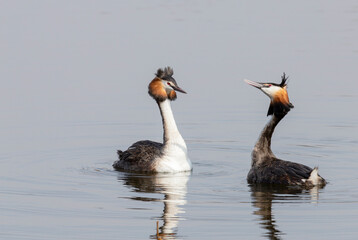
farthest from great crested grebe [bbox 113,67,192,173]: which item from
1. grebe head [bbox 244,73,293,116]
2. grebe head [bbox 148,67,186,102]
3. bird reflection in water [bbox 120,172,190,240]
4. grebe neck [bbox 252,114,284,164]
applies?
grebe head [bbox 244,73,293,116]

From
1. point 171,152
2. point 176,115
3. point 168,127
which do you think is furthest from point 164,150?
point 176,115

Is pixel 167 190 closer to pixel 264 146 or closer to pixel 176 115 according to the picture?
pixel 264 146

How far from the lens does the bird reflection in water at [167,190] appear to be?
31.7ft

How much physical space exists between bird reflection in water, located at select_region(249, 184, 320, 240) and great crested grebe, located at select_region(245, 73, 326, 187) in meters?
0.10

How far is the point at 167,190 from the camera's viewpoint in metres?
11.7

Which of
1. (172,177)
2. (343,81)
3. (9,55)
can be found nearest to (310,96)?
(343,81)

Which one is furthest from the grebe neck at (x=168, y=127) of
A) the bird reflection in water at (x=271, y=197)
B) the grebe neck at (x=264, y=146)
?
the bird reflection in water at (x=271, y=197)

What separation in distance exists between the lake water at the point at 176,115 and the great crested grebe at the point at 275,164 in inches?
7.3

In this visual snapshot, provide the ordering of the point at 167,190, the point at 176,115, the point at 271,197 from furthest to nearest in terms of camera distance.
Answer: the point at 176,115 < the point at 167,190 < the point at 271,197

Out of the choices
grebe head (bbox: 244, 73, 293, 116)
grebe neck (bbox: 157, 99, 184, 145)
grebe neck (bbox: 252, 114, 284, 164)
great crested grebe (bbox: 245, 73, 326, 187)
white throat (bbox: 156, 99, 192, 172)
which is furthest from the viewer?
grebe neck (bbox: 157, 99, 184, 145)

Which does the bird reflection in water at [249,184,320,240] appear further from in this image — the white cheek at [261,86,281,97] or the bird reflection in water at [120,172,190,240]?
the white cheek at [261,86,281,97]

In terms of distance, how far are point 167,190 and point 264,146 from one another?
1612 millimetres

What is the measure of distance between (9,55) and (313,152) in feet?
27.1

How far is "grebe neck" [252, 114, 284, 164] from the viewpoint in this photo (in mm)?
12406
